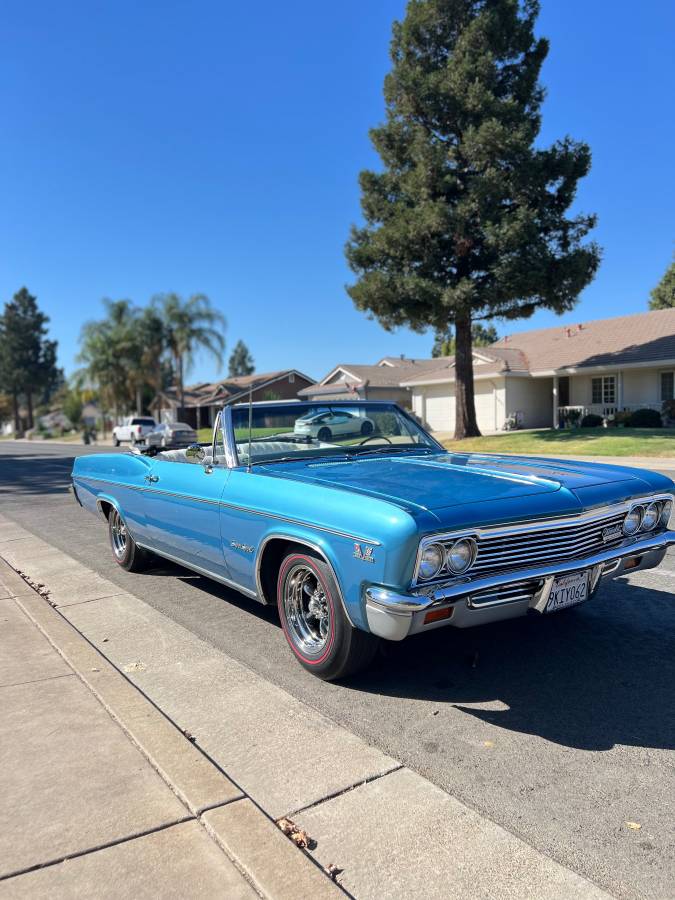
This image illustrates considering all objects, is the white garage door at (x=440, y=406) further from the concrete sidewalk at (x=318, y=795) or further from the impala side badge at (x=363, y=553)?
the impala side badge at (x=363, y=553)

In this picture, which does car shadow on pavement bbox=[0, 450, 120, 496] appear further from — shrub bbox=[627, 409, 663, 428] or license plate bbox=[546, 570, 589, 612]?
shrub bbox=[627, 409, 663, 428]

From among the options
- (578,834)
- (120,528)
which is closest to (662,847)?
(578,834)

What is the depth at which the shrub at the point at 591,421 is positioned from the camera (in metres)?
28.5


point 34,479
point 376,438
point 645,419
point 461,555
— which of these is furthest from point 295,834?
→ point 645,419

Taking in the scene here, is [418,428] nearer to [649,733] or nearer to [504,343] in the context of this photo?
[649,733]

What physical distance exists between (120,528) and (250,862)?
16.1ft

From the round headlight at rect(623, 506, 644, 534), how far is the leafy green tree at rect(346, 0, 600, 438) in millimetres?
19460

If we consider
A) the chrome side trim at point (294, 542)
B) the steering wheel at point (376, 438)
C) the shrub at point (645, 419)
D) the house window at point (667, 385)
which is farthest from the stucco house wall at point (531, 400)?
the chrome side trim at point (294, 542)

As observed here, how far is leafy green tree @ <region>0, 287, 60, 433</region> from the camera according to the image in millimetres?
83688

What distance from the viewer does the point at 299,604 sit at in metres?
4.10

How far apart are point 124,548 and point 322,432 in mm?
2829

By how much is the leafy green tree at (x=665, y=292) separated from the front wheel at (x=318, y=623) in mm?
47378

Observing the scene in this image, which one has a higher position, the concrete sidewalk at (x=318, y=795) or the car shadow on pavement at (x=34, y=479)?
the car shadow on pavement at (x=34, y=479)

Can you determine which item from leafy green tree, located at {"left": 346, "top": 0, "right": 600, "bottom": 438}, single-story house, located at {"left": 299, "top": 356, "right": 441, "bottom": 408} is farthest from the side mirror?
single-story house, located at {"left": 299, "top": 356, "right": 441, "bottom": 408}
